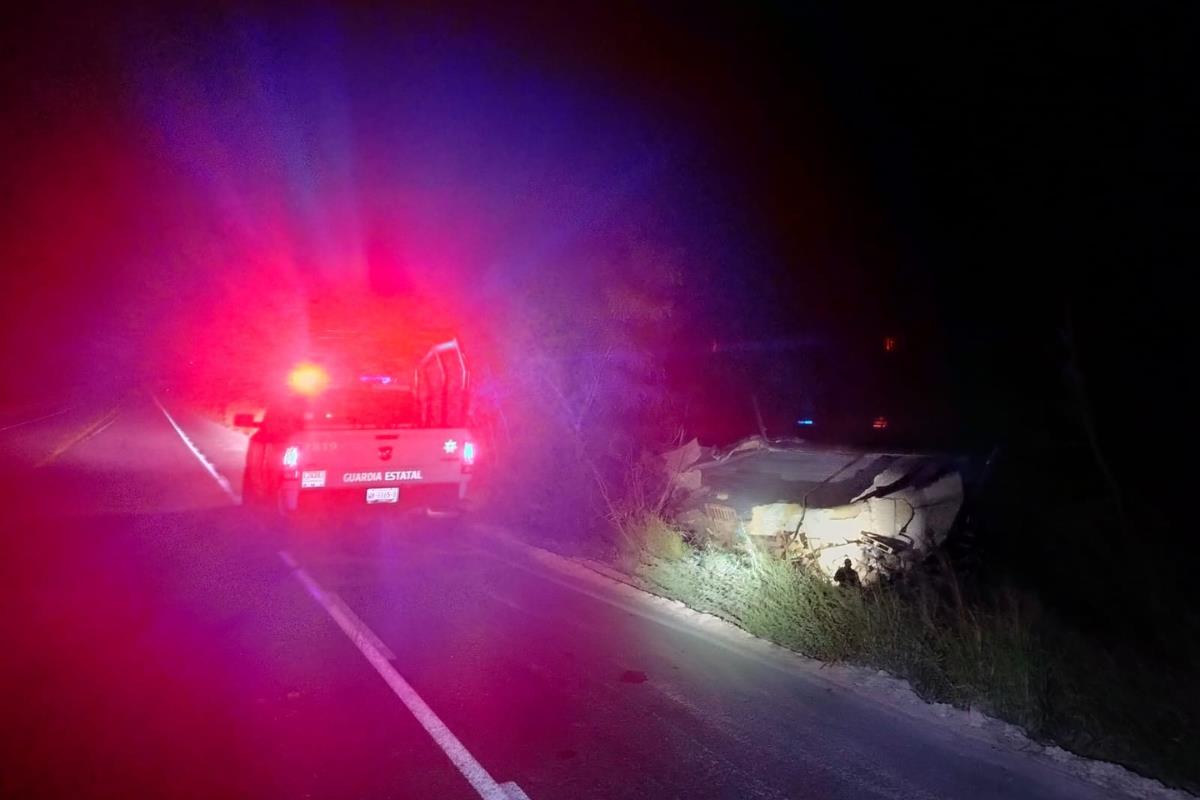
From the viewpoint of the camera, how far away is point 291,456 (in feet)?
35.6

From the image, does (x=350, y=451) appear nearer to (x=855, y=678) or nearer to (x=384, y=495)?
(x=384, y=495)

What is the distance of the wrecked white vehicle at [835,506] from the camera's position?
8.04m

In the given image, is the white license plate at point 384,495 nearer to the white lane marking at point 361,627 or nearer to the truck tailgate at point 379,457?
the truck tailgate at point 379,457

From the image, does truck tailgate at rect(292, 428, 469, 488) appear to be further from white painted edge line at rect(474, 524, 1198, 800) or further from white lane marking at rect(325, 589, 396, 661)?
white lane marking at rect(325, 589, 396, 661)

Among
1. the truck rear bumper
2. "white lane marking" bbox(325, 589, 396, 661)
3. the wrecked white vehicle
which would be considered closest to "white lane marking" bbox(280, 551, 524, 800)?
"white lane marking" bbox(325, 589, 396, 661)

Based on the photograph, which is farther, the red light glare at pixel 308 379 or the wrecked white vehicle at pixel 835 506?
the red light glare at pixel 308 379

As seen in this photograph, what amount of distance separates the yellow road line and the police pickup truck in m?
10.8

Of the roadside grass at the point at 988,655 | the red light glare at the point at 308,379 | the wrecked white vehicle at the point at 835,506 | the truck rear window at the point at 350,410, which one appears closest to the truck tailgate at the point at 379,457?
the truck rear window at the point at 350,410

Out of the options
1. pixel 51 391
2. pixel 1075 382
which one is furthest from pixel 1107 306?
pixel 51 391

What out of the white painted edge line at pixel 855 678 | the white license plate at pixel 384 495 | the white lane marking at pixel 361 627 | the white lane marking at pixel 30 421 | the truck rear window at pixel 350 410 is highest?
the white lane marking at pixel 30 421

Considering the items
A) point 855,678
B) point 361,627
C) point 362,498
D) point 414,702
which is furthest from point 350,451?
point 855,678

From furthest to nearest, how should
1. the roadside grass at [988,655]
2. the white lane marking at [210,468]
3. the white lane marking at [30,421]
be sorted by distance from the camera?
the white lane marking at [30,421] → the white lane marking at [210,468] → the roadside grass at [988,655]

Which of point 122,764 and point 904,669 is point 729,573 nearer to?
point 904,669

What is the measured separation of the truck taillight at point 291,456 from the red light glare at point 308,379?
213 centimetres
